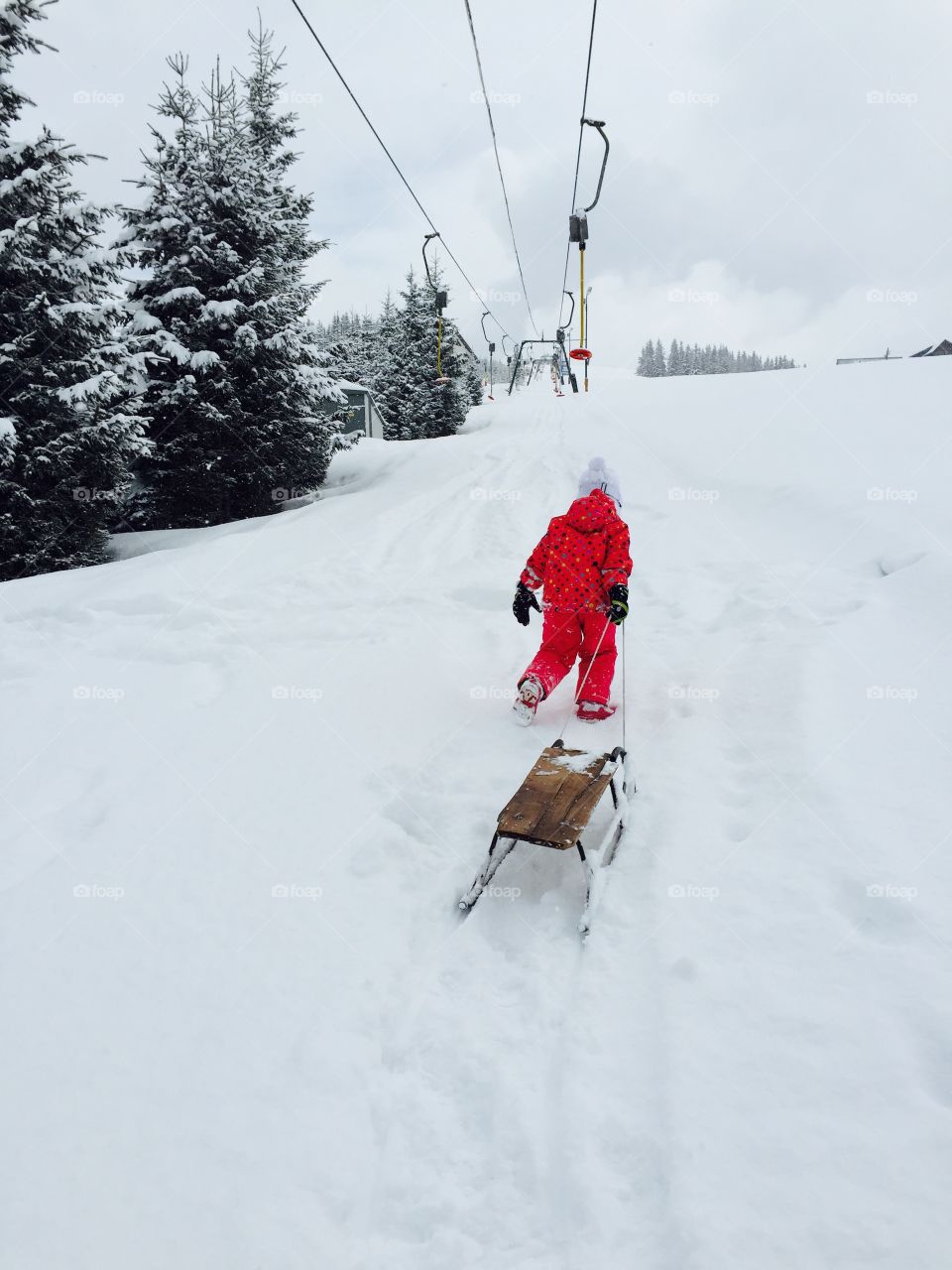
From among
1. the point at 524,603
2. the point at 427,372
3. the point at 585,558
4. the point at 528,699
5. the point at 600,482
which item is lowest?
the point at 528,699

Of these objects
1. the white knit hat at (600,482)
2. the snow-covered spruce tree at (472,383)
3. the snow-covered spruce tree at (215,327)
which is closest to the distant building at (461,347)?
the snow-covered spruce tree at (472,383)

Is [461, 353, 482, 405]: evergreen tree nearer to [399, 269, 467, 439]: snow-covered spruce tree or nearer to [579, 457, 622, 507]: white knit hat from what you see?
[399, 269, 467, 439]: snow-covered spruce tree

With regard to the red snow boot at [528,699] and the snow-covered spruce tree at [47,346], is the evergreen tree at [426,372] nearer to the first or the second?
the snow-covered spruce tree at [47,346]

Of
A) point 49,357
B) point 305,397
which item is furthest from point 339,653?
point 305,397

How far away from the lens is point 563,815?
3.26 meters

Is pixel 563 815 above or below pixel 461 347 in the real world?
below

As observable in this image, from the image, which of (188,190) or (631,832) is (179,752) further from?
(188,190)

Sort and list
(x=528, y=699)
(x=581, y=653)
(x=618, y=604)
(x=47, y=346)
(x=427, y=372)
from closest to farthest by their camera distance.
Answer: (x=618, y=604)
(x=528, y=699)
(x=581, y=653)
(x=47, y=346)
(x=427, y=372)

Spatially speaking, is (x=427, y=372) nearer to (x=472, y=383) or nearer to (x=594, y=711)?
(x=472, y=383)

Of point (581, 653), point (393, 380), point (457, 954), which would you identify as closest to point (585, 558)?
point (581, 653)

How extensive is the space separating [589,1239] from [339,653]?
4718 millimetres

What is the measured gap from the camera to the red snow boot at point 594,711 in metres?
5.11

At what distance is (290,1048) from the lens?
2.59 m

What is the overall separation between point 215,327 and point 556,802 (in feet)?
39.9
